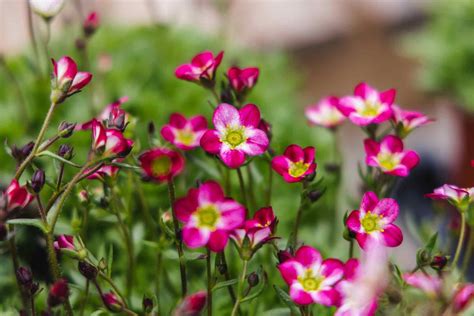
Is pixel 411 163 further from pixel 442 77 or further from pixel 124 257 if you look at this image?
pixel 442 77

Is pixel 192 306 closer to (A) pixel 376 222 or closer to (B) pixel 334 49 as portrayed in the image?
(A) pixel 376 222

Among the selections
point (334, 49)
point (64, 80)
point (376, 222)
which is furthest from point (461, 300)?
point (334, 49)

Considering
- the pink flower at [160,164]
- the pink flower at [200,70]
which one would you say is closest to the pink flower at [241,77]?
the pink flower at [200,70]

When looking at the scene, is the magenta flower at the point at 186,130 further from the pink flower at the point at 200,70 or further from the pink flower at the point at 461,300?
the pink flower at the point at 461,300

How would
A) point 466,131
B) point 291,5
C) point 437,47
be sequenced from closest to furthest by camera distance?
point 466,131 < point 437,47 < point 291,5

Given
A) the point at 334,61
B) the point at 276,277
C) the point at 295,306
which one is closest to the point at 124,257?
the point at 276,277

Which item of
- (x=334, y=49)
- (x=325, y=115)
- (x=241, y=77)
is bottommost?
(x=334, y=49)

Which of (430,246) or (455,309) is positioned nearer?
(455,309)

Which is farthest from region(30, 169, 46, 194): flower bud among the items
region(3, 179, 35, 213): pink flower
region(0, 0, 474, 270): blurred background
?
region(0, 0, 474, 270): blurred background
